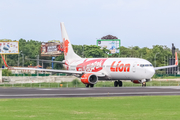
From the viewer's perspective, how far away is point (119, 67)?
4988 cm

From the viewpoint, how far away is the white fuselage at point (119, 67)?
156 ft

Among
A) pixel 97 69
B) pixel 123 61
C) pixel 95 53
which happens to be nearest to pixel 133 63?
pixel 123 61

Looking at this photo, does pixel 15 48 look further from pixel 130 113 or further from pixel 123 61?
pixel 130 113

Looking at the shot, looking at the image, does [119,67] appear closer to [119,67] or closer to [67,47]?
[119,67]

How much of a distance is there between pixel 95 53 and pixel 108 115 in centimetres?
16882

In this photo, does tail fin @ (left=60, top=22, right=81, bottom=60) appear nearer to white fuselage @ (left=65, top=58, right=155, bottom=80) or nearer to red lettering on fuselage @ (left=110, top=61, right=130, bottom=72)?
white fuselage @ (left=65, top=58, right=155, bottom=80)

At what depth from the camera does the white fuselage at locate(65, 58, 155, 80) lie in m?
47.4

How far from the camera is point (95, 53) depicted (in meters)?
185

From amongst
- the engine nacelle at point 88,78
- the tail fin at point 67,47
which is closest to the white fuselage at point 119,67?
the engine nacelle at point 88,78

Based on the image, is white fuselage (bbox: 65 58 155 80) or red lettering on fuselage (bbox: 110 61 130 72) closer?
white fuselage (bbox: 65 58 155 80)

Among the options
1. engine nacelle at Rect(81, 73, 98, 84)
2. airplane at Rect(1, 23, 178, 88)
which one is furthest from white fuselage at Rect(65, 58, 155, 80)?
engine nacelle at Rect(81, 73, 98, 84)

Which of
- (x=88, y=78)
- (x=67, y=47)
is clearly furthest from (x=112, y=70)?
(x=67, y=47)

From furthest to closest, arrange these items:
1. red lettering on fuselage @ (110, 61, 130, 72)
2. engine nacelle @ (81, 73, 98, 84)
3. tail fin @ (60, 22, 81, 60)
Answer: tail fin @ (60, 22, 81, 60)
engine nacelle @ (81, 73, 98, 84)
red lettering on fuselage @ (110, 61, 130, 72)

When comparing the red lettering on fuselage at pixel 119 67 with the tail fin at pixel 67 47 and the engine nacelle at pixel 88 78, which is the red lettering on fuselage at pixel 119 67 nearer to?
the engine nacelle at pixel 88 78
